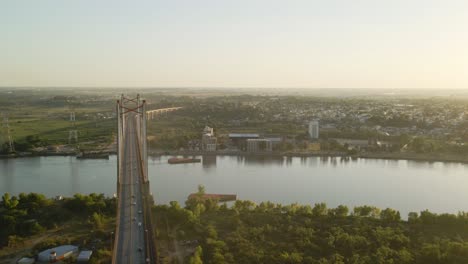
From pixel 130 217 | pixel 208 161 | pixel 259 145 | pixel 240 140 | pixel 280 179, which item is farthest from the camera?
pixel 240 140

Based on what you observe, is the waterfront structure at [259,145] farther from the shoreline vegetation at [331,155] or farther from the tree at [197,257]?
the tree at [197,257]

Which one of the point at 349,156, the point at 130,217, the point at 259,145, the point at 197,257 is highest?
the point at 130,217

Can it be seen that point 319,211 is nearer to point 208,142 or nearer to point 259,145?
point 259,145

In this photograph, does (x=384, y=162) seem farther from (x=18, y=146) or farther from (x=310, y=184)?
(x=18, y=146)

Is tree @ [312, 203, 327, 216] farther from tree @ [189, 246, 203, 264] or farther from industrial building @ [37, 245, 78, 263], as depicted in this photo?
industrial building @ [37, 245, 78, 263]

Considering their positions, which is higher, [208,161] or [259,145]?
[259,145]

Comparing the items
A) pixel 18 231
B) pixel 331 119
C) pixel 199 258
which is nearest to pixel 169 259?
pixel 199 258

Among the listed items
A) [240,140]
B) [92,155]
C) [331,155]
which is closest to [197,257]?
[92,155]

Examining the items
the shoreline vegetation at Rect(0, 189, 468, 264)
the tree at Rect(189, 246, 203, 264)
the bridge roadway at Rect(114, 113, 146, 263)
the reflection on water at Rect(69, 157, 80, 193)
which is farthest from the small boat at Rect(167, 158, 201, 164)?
the tree at Rect(189, 246, 203, 264)
